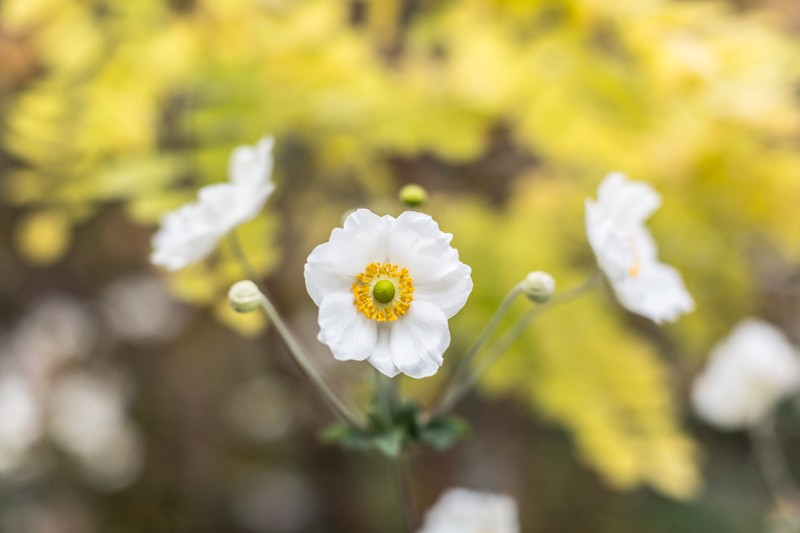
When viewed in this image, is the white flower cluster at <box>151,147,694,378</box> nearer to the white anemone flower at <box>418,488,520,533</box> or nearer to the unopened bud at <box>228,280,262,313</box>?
the unopened bud at <box>228,280,262,313</box>

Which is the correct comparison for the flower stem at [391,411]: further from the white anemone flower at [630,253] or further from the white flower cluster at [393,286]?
the white anemone flower at [630,253]

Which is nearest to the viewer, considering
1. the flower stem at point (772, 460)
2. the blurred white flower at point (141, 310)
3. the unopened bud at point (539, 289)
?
the unopened bud at point (539, 289)


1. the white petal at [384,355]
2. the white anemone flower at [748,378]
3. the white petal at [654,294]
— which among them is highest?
the white petal at [384,355]

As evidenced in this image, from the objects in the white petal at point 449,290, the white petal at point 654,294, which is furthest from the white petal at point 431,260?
the white petal at point 654,294

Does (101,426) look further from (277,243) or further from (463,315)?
Result: (463,315)

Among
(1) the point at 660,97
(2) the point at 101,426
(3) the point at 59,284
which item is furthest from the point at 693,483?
(3) the point at 59,284
